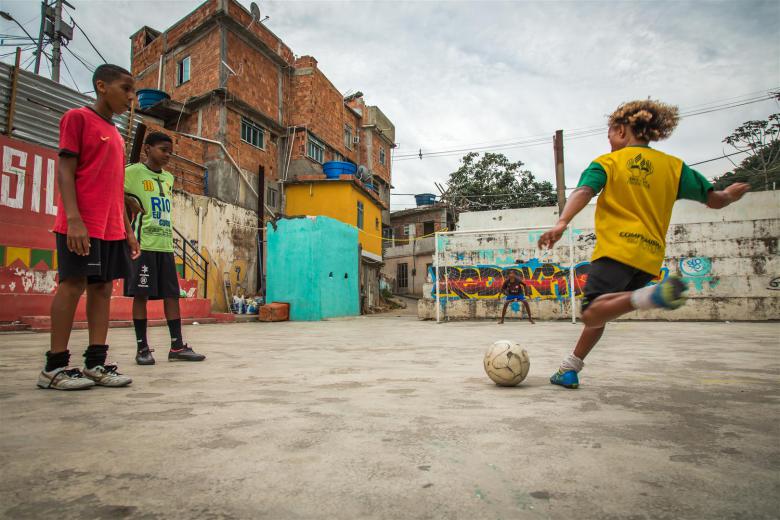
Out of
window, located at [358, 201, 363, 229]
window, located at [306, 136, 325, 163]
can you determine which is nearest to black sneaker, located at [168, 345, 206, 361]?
window, located at [358, 201, 363, 229]

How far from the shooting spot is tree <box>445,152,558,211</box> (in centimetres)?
3238

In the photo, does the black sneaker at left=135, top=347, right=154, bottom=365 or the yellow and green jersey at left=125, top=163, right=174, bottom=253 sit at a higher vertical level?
the yellow and green jersey at left=125, top=163, right=174, bottom=253

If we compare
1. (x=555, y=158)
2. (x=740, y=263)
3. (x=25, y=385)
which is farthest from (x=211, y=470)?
(x=555, y=158)

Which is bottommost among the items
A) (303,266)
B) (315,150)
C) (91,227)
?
(91,227)

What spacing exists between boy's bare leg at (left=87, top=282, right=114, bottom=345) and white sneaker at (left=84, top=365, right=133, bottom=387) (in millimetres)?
170

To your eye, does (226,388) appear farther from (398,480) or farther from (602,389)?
(602,389)

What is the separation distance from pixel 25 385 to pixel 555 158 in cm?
1695

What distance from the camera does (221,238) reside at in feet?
47.0

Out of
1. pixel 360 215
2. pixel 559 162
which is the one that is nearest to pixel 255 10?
pixel 360 215

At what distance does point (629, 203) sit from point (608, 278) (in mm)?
446

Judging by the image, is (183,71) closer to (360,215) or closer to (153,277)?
(360,215)

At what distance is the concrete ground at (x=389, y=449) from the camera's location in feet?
3.56

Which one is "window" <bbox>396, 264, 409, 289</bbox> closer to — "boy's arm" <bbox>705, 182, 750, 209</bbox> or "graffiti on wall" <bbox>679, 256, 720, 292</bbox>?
"graffiti on wall" <bbox>679, 256, 720, 292</bbox>

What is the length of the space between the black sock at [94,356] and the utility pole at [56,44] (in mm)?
18332
